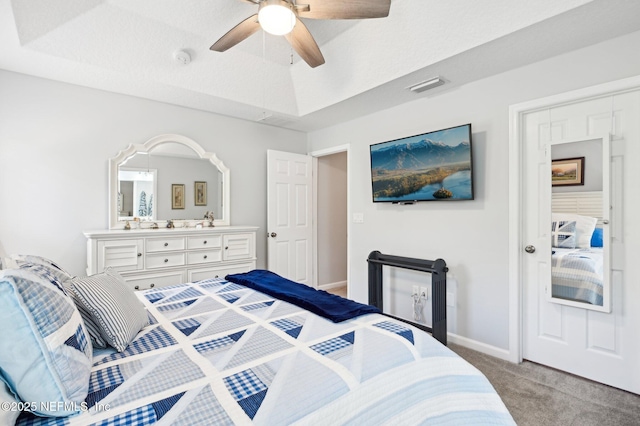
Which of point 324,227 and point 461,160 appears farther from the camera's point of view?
point 324,227

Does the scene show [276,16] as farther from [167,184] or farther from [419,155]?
[167,184]

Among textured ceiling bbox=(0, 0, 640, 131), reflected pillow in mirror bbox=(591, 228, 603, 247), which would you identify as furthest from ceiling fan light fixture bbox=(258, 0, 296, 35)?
reflected pillow in mirror bbox=(591, 228, 603, 247)

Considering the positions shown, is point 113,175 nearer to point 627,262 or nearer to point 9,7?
point 9,7

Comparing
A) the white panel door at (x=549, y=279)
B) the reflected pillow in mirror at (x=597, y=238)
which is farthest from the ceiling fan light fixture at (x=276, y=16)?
the reflected pillow in mirror at (x=597, y=238)

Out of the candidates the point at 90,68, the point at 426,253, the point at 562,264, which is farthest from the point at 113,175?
the point at 562,264

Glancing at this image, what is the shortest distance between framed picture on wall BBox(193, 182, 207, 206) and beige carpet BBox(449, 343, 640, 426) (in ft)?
10.7

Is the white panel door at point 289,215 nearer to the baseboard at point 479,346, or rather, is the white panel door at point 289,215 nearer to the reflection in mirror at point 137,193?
the reflection in mirror at point 137,193

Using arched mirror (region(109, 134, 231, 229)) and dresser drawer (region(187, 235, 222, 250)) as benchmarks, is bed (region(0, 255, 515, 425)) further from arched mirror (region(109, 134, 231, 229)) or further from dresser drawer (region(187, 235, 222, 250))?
arched mirror (region(109, 134, 231, 229))

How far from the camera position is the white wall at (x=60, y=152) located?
2.73m

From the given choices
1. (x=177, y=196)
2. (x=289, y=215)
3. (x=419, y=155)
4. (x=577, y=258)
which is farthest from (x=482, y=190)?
(x=177, y=196)

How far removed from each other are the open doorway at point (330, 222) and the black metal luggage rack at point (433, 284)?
1.37 metres

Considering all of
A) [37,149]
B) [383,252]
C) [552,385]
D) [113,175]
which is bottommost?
[552,385]

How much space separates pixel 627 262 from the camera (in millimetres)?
2166

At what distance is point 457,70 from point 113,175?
3358 millimetres
